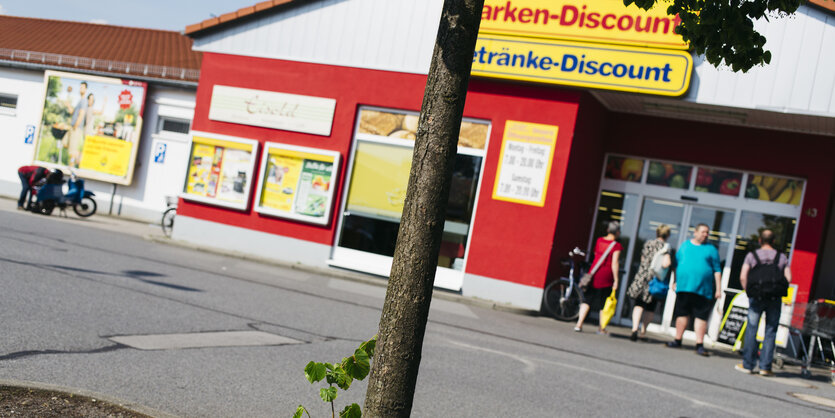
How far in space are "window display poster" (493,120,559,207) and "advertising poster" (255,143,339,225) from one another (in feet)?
11.4

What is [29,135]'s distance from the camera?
26250 millimetres

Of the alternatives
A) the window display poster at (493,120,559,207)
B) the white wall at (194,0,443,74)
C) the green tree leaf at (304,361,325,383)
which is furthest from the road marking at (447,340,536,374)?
the white wall at (194,0,443,74)

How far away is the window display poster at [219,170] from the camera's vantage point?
55.7 ft

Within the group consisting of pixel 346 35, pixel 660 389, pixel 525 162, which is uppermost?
pixel 346 35

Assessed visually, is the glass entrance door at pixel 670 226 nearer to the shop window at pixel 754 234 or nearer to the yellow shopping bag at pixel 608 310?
the shop window at pixel 754 234

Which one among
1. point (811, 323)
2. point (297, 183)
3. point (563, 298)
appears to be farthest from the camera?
point (297, 183)

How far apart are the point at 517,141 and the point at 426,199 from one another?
37.9 feet

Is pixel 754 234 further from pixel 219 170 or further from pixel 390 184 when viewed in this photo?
pixel 219 170

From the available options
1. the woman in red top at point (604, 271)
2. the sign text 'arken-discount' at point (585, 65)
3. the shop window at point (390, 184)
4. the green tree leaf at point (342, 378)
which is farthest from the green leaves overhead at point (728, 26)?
the shop window at point (390, 184)

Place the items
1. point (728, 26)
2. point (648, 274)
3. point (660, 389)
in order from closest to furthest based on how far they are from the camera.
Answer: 1. point (728, 26)
2. point (660, 389)
3. point (648, 274)

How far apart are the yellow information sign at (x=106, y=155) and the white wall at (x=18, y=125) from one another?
2819mm

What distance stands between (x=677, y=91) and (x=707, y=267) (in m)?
3.12

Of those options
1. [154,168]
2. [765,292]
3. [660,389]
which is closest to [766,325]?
[765,292]

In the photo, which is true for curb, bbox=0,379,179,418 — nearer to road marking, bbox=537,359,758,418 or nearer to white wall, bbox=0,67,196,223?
road marking, bbox=537,359,758,418
